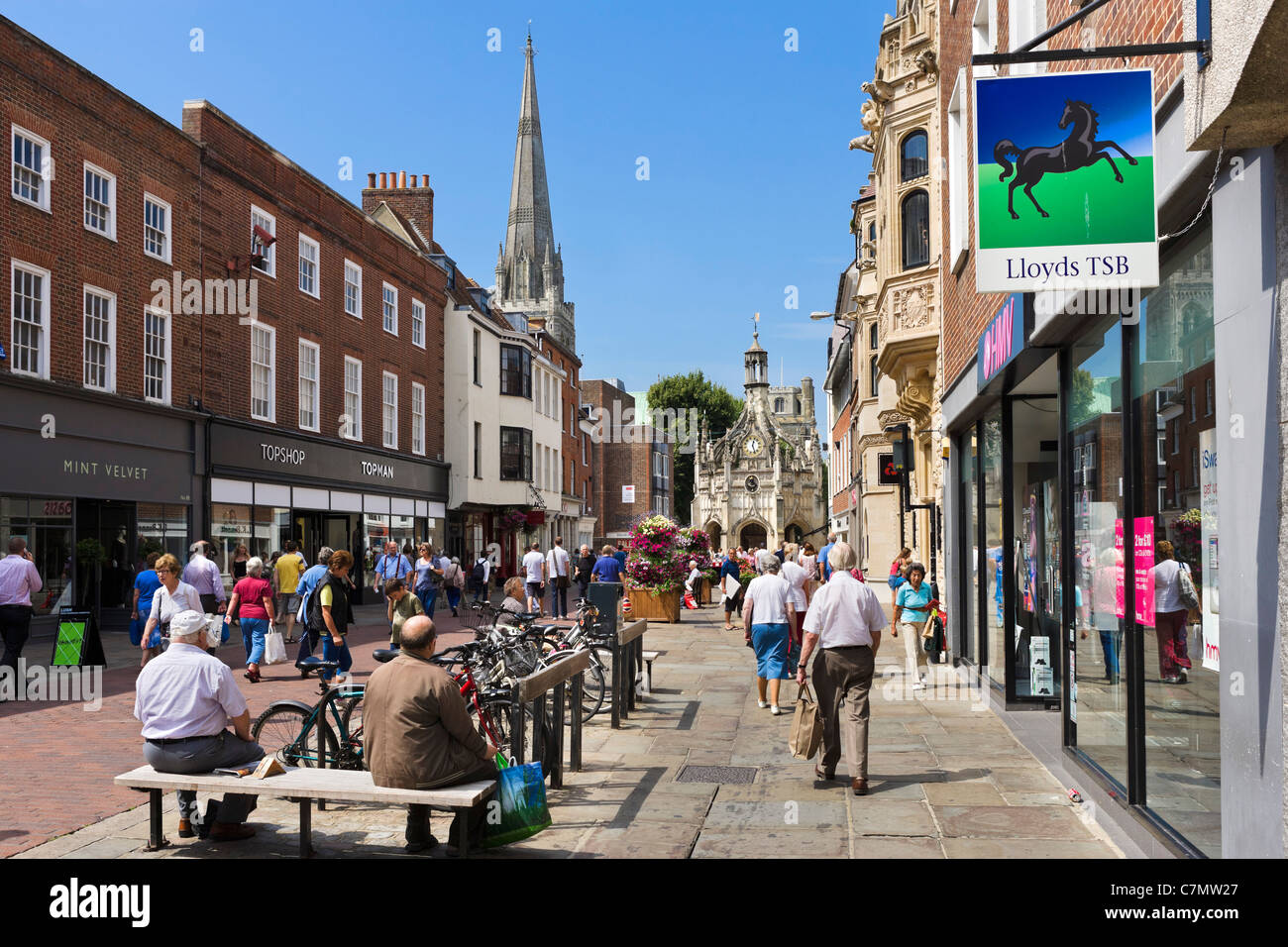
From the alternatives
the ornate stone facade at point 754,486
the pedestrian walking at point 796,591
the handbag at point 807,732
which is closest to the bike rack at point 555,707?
the handbag at point 807,732

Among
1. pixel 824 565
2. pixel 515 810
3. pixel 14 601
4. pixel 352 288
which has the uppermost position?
pixel 352 288

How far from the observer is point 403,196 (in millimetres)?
40031

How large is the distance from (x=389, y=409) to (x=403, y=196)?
34.8 ft

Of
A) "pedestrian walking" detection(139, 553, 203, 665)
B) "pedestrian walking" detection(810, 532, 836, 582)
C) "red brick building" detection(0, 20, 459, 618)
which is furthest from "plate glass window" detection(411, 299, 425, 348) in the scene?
"pedestrian walking" detection(139, 553, 203, 665)

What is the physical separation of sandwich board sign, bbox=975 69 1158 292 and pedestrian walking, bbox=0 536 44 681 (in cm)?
1163

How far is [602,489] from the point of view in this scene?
7644cm

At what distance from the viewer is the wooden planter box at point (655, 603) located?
25.3m

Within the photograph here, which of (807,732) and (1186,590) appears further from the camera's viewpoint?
(807,732)

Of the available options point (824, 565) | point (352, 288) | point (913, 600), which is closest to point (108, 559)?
point (352, 288)

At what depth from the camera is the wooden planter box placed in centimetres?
2534

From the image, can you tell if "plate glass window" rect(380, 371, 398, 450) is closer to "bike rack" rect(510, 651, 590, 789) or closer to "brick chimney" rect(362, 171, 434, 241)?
"brick chimney" rect(362, 171, 434, 241)

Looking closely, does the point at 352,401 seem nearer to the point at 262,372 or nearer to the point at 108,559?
the point at 262,372
